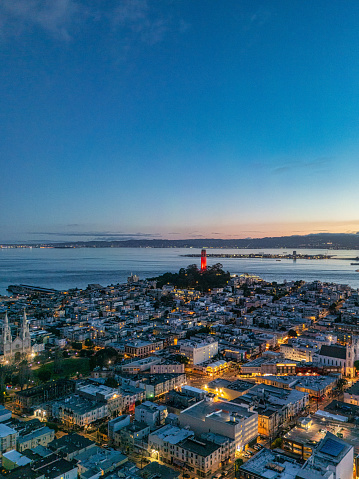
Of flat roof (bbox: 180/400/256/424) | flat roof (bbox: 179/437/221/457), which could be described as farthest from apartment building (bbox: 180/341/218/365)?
flat roof (bbox: 179/437/221/457)

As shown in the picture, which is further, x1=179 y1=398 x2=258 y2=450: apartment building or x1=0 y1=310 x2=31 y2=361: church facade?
x1=0 y1=310 x2=31 y2=361: church facade

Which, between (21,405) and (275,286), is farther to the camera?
(275,286)

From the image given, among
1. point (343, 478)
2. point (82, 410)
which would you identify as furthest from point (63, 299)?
point (343, 478)

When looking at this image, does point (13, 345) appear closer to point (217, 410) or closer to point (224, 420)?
point (217, 410)

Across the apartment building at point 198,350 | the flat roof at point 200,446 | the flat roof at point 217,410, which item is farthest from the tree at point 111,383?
the flat roof at point 200,446

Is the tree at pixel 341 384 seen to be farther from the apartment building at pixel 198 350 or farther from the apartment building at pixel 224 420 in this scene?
the apartment building at pixel 198 350

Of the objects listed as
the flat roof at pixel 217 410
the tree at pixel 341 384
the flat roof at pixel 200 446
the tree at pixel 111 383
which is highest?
the flat roof at pixel 217 410

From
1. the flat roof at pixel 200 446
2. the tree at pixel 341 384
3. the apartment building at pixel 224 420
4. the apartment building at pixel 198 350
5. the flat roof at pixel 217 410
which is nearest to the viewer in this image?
the flat roof at pixel 200 446

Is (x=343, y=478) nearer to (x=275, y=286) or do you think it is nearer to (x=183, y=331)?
(x=183, y=331)

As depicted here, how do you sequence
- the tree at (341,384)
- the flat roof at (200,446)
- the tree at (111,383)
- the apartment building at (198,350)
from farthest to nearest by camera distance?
the apartment building at (198,350) < the tree at (341,384) < the tree at (111,383) < the flat roof at (200,446)

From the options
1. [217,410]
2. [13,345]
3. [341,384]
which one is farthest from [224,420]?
[13,345]

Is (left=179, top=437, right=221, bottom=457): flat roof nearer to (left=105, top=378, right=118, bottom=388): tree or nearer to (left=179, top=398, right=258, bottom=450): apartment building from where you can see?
(left=179, top=398, right=258, bottom=450): apartment building
